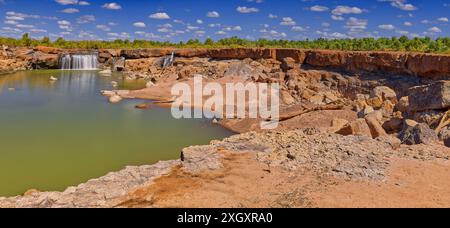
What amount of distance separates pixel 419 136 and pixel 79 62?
48.7m

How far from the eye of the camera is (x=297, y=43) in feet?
163

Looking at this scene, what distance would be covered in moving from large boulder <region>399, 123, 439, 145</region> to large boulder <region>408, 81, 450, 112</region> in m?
3.28

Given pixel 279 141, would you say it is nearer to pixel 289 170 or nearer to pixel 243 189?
pixel 289 170

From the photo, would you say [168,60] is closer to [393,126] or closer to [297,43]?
[297,43]

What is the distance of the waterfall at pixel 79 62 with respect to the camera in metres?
52.6

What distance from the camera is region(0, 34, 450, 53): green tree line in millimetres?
31527

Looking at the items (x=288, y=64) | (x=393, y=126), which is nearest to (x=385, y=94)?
(x=393, y=126)

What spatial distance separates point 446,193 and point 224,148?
676 cm

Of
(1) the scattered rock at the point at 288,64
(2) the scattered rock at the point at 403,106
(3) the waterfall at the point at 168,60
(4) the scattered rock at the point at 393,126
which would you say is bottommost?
(4) the scattered rock at the point at 393,126

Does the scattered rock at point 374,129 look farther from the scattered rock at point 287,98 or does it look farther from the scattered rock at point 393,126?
the scattered rock at point 287,98

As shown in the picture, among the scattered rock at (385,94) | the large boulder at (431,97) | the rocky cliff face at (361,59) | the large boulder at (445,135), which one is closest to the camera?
the large boulder at (445,135)

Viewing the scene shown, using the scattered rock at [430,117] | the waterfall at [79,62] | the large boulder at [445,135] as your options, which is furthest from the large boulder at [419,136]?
the waterfall at [79,62]

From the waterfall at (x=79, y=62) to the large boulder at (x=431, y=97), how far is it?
45.4 meters
